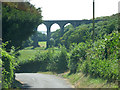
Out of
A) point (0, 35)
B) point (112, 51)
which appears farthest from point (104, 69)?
point (0, 35)

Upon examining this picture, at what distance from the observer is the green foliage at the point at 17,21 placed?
30.0m

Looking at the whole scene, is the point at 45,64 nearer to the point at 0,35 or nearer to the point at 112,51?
the point at 0,35

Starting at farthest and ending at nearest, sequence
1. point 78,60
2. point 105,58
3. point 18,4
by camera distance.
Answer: point 78,60 → point 18,4 → point 105,58

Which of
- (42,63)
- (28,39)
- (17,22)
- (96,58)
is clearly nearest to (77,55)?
(28,39)

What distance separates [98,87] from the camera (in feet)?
72.2

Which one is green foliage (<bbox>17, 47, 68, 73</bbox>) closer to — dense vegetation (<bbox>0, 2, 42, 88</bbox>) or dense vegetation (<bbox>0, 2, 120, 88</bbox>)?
dense vegetation (<bbox>0, 2, 120, 88</bbox>)

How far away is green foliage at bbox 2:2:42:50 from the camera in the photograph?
→ 30047mm

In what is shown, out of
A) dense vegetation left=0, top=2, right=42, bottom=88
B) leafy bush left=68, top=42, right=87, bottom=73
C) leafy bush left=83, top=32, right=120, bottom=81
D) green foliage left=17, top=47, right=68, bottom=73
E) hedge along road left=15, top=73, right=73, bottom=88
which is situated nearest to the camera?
leafy bush left=83, top=32, right=120, bottom=81

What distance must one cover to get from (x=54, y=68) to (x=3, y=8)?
2584 cm

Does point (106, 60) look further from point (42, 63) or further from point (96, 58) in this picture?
point (42, 63)

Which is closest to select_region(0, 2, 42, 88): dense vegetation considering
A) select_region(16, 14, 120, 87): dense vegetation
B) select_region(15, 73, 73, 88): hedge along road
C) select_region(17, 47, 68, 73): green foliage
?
select_region(15, 73, 73, 88): hedge along road

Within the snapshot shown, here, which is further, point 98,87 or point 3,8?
point 3,8

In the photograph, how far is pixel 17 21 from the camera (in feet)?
103

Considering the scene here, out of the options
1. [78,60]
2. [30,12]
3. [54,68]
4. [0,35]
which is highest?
[30,12]
